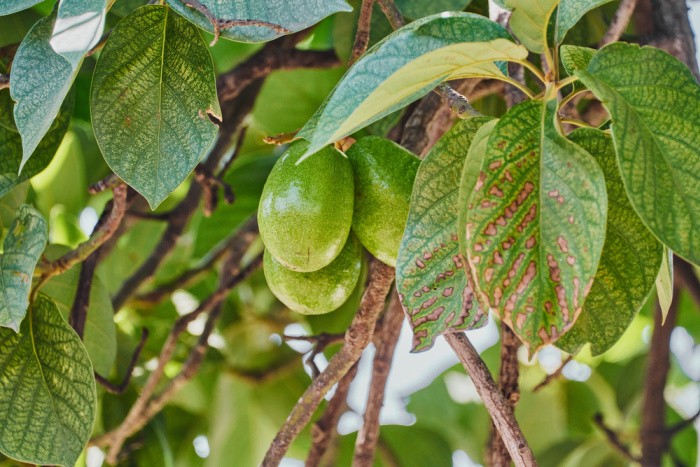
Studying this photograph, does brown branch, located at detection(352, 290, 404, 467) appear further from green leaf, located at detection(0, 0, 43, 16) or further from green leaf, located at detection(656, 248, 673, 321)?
green leaf, located at detection(0, 0, 43, 16)

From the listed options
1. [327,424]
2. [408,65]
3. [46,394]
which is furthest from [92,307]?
[408,65]

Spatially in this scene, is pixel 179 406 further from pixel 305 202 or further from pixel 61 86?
pixel 61 86

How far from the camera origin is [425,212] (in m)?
0.71

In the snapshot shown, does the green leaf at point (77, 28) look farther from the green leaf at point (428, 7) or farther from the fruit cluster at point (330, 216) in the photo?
the green leaf at point (428, 7)

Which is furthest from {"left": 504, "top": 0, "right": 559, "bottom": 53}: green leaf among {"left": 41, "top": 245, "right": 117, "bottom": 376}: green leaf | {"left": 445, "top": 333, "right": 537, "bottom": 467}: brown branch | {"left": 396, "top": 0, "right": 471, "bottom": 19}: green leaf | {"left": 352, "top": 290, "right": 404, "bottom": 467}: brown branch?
{"left": 41, "top": 245, "right": 117, "bottom": 376}: green leaf

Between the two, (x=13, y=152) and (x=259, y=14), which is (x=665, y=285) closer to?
(x=259, y=14)

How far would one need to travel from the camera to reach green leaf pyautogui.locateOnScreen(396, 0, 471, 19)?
1.05 m

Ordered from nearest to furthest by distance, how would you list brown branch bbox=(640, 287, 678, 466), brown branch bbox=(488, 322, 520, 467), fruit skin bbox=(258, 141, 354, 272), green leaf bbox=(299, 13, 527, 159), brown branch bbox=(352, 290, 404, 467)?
green leaf bbox=(299, 13, 527, 159) → fruit skin bbox=(258, 141, 354, 272) → brown branch bbox=(488, 322, 520, 467) → brown branch bbox=(352, 290, 404, 467) → brown branch bbox=(640, 287, 678, 466)

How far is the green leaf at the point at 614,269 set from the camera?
672mm

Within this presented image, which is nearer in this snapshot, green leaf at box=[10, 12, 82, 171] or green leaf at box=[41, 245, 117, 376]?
green leaf at box=[10, 12, 82, 171]

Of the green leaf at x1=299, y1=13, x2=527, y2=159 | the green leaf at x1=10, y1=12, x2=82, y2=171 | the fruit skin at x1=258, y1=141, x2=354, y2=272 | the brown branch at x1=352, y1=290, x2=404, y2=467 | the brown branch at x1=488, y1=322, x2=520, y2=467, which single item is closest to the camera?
the green leaf at x1=299, y1=13, x2=527, y2=159

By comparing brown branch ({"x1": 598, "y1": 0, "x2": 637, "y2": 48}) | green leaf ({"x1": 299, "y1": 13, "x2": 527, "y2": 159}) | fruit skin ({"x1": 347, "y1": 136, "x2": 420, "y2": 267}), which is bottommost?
brown branch ({"x1": 598, "y1": 0, "x2": 637, "y2": 48})

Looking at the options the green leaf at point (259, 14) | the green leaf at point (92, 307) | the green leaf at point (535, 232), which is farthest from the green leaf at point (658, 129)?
the green leaf at point (92, 307)

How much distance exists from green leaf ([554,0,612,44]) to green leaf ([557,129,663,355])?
8 centimetres
